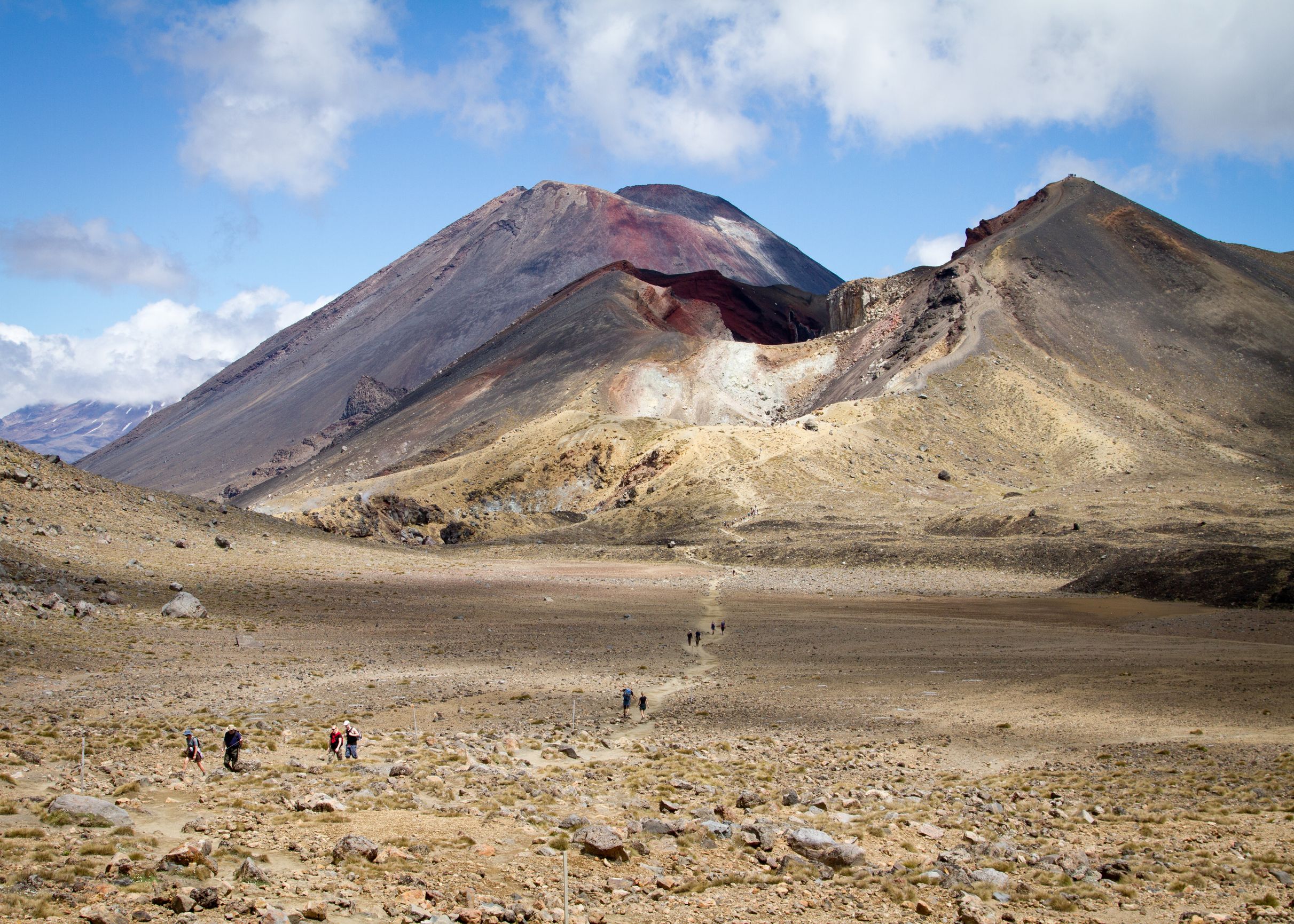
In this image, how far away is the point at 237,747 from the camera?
1393cm

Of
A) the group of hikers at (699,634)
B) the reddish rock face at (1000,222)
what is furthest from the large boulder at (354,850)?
the reddish rock face at (1000,222)

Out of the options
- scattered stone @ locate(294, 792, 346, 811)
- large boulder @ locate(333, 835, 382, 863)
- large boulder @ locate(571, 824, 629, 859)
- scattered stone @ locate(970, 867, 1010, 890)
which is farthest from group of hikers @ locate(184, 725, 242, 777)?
scattered stone @ locate(970, 867, 1010, 890)

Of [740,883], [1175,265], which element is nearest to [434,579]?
[740,883]

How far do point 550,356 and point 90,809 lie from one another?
97.4 metres

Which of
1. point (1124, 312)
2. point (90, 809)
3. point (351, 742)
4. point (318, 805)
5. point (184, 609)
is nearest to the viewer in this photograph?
point (90, 809)

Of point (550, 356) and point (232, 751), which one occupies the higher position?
point (550, 356)

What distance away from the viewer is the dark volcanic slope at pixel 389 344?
14638cm

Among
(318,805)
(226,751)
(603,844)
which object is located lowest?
(603,844)

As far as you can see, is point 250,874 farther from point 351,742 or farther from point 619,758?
point 619,758

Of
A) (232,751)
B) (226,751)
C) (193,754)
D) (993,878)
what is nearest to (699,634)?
(226,751)

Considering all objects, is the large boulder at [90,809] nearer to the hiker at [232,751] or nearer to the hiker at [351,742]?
the hiker at [232,751]

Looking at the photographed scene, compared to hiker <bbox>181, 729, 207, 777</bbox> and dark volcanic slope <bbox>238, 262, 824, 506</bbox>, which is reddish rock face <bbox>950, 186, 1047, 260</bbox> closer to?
dark volcanic slope <bbox>238, 262, 824, 506</bbox>

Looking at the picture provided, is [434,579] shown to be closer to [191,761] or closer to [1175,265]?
[191,761]

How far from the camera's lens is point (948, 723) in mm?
20016
